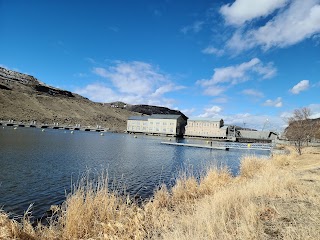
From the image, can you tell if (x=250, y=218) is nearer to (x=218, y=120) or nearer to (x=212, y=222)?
(x=212, y=222)

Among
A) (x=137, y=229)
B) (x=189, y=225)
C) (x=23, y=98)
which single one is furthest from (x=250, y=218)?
(x=23, y=98)

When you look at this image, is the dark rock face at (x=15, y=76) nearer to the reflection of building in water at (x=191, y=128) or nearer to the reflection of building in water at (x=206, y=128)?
the reflection of building in water at (x=191, y=128)

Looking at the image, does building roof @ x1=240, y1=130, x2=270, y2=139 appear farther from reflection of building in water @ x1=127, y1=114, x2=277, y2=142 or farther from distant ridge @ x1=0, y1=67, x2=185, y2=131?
distant ridge @ x1=0, y1=67, x2=185, y2=131

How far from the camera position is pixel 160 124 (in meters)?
136

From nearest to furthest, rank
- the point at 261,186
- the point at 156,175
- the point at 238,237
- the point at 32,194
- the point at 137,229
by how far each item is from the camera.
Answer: the point at 238,237, the point at 137,229, the point at 261,186, the point at 32,194, the point at 156,175

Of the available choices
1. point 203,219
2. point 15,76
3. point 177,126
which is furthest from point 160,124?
point 203,219

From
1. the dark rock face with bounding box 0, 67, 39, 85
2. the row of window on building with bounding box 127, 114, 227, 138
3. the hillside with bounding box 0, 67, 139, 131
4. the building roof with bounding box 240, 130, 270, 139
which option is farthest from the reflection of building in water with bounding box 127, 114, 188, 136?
the dark rock face with bounding box 0, 67, 39, 85

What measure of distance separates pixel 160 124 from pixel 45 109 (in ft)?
179

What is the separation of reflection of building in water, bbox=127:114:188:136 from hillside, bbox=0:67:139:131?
11247mm

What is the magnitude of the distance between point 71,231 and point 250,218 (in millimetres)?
4541

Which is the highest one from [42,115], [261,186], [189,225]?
[42,115]

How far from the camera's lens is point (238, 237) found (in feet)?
18.9

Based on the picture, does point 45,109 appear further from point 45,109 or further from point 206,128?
point 206,128

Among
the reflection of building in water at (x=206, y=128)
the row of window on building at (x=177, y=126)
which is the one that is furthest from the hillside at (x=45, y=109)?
the reflection of building in water at (x=206, y=128)
